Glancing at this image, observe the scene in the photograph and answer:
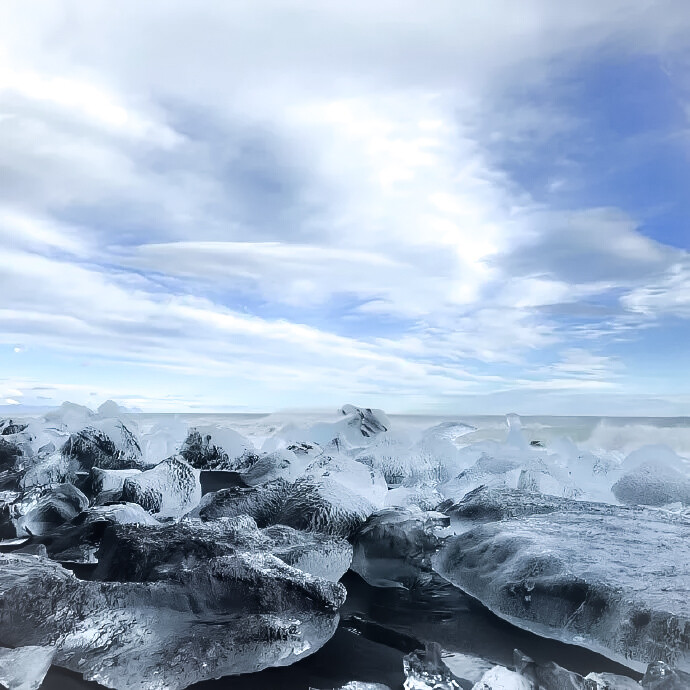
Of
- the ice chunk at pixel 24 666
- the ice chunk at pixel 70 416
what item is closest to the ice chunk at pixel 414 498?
the ice chunk at pixel 24 666

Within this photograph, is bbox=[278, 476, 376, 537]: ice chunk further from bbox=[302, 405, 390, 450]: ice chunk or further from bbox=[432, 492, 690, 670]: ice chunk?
bbox=[302, 405, 390, 450]: ice chunk

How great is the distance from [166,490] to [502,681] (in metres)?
1.78

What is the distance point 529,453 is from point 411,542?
1525mm

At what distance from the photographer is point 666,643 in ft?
3.56

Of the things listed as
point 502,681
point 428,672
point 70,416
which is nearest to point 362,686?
point 428,672

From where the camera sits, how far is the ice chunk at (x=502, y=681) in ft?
3.35

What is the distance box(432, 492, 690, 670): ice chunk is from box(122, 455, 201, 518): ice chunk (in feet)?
4.11

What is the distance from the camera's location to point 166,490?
8.07ft

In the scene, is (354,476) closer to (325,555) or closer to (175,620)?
(325,555)

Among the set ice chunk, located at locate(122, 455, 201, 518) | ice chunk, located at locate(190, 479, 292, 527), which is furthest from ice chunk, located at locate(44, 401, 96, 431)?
ice chunk, located at locate(190, 479, 292, 527)

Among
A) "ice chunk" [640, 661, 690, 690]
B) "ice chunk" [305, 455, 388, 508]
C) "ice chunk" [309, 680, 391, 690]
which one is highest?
"ice chunk" [305, 455, 388, 508]

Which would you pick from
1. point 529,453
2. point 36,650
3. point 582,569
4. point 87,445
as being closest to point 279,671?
point 36,650

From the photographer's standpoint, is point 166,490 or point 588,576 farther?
point 166,490

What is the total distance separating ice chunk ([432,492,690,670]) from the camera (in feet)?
3.72
